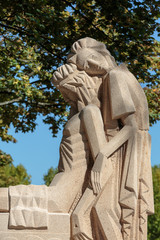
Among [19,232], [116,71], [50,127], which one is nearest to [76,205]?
[19,232]

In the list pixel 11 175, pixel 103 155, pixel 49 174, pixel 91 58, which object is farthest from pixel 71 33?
pixel 49 174

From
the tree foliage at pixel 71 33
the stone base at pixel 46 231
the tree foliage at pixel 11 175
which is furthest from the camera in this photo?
the tree foliage at pixel 11 175

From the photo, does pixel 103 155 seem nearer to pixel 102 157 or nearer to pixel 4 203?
pixel 102 157

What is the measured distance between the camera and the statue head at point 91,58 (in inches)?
224

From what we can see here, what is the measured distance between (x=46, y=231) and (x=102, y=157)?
39.8 inches

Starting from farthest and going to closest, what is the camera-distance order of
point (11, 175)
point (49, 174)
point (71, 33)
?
point (49, 174) → point (11, 175) → point (71, 33)

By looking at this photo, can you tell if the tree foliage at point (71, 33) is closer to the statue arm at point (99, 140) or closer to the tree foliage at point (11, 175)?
the tree foliage at point (11, 175)

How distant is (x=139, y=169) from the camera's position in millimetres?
5359

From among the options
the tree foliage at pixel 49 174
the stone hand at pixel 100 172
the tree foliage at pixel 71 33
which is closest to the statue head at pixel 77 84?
the stone hand at pixel 100 172

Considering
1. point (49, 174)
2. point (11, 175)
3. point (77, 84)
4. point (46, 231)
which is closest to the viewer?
point (46, 231)

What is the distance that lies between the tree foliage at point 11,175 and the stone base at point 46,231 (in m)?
8.82

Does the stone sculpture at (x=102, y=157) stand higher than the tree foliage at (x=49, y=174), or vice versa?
the tree foliage at (x=49, y=174)

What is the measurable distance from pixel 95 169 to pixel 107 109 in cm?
79

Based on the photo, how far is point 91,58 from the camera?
5.73 m
